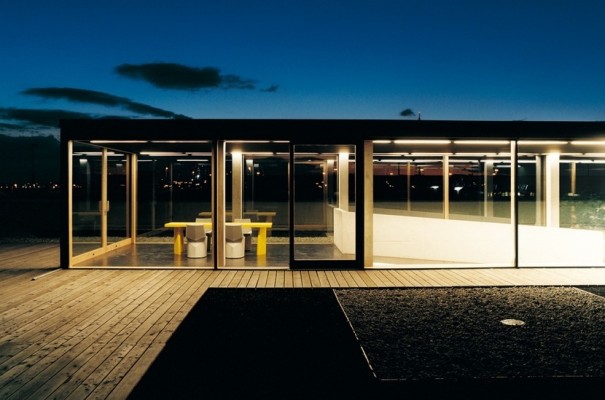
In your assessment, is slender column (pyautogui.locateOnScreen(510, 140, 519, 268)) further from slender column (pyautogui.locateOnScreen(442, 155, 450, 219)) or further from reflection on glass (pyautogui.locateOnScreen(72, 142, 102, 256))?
reflection on glass (pyautogui.locateOnScreen(72, 142, 102, 256))

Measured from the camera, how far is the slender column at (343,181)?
33.5 ft

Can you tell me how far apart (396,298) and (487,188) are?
31.2ft

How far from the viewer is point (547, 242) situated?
416 inches

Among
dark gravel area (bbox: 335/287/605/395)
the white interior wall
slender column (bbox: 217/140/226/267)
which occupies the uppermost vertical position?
slender column (bbox: 217/140/226/267)

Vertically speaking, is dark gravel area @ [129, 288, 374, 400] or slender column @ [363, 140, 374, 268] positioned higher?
slender column @ [363, 140, 374, 268]

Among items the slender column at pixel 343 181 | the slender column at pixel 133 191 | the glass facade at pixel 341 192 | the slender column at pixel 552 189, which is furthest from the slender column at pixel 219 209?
the slender column at pixel 552 189

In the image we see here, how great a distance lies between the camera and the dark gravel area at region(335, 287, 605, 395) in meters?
3.61

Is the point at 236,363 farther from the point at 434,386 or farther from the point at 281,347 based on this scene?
the point at 434,386

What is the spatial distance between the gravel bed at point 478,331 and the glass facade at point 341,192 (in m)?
2.24

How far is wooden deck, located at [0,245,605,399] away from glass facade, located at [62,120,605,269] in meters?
0.67

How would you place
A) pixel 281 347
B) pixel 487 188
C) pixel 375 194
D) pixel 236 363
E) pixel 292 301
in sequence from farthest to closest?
pixel 487 188 < pixel 375 194 < pixel 292 301 < pixel 281 347 < pixel 236 363

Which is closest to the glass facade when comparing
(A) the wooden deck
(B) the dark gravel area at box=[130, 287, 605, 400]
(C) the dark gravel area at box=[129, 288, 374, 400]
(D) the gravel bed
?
(A) the wooden deck

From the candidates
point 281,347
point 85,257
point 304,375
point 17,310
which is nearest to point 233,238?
point 85,257

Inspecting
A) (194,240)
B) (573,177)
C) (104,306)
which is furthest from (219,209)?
(573,177)
